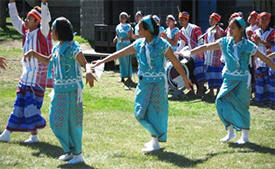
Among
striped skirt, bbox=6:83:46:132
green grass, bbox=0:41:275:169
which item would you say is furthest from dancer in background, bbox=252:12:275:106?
striped skirt, bbox=6:83:46:132

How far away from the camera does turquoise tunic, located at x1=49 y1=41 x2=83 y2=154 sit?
7.02m

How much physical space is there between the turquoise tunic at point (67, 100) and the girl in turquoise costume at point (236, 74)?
179 cm

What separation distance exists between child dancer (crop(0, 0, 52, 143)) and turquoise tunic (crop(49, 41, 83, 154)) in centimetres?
111

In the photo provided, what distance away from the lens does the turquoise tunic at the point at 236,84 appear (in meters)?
8.06

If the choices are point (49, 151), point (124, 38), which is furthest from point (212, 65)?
point (49, 151)

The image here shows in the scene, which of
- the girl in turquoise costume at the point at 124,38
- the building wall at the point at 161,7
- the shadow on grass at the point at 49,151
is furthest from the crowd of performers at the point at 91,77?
the building wall at the point at 161,7

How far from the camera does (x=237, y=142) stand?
8.32m

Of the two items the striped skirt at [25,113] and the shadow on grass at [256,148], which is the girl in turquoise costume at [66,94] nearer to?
the striped skirt at [25,113]

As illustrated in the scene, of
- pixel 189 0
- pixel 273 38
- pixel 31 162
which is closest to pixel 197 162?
pixel 31 162

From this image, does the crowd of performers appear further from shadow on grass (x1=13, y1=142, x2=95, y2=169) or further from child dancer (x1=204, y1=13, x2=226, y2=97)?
child dancer (x1=204, y1=13, x2=226, y2=97)

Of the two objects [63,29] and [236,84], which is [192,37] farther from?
[63,29]

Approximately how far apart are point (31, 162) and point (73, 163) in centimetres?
56

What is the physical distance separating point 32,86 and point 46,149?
0.94 meters

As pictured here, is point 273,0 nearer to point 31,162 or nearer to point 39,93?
point 39,93
